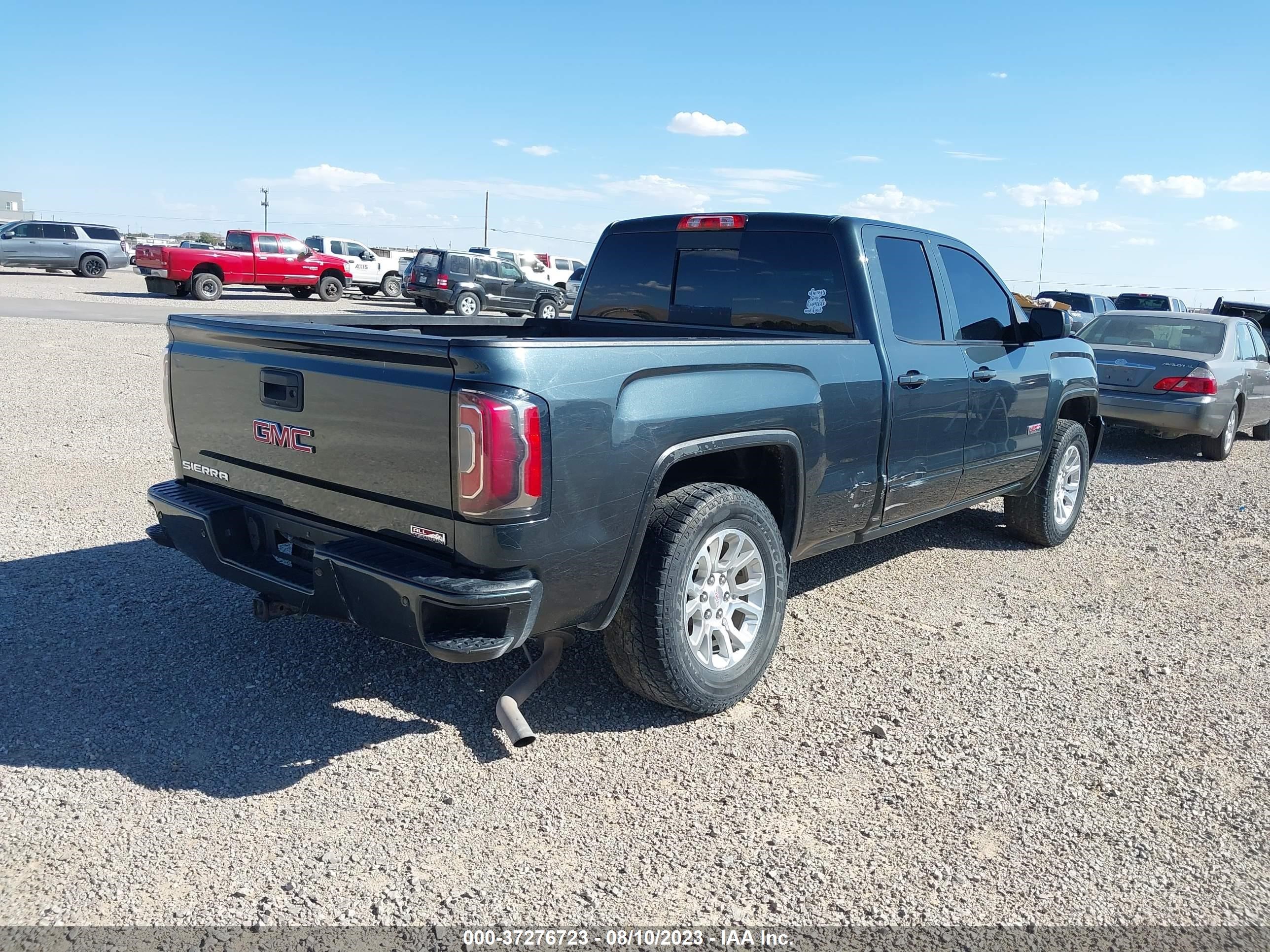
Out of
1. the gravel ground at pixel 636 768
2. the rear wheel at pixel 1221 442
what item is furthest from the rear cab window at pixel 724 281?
the rear wheel at pixel 1221 442

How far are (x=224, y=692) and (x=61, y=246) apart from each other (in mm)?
32105

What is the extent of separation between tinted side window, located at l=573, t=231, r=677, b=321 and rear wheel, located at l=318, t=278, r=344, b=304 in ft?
80.3

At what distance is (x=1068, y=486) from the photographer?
21.9 ft

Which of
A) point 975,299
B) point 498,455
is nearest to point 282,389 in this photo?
point 498,455

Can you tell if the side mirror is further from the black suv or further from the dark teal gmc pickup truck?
the black suv

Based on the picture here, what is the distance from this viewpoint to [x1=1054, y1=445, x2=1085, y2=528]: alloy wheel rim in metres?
6.46

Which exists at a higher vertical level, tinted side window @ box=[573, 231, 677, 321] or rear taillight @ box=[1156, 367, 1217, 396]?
tinted side window @ box=[573, 231, 677, 321]

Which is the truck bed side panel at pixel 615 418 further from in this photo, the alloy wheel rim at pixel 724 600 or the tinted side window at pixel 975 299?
the tinted side window at pixel 975 299

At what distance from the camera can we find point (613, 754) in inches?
141

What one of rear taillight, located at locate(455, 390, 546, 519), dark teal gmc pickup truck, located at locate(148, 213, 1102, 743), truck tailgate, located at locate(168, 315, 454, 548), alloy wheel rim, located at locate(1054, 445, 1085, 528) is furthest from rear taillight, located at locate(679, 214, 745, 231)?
alloy wheel rim, located at locate(1054, 445, 1085, 528)

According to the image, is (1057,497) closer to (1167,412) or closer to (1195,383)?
(1167,412)

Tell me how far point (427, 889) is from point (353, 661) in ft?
5.35

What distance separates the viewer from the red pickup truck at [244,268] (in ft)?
80.8

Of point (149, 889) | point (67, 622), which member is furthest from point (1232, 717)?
point (67, 622)
